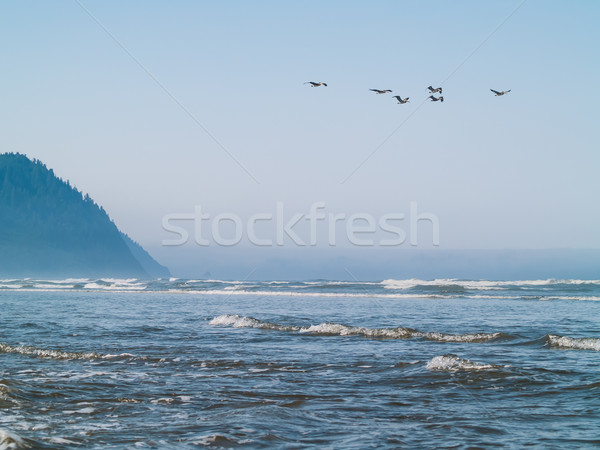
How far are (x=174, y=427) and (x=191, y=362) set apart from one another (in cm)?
520

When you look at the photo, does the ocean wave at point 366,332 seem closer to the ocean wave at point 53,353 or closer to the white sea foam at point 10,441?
the ocean wave at point 53,353

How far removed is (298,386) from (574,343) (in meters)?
9.17

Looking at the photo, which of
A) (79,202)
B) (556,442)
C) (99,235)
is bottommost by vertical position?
(556,442)

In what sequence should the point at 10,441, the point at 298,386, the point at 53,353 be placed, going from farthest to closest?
1. the point at 53,353
2. the point at 298,386
3. the point at 10,441

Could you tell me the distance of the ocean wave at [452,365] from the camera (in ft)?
39.4

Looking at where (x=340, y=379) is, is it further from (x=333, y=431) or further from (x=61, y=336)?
(x=61, y=336)

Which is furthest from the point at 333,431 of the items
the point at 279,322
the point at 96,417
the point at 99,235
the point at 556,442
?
the point at 99,235

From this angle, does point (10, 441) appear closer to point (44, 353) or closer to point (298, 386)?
point (298, 386)

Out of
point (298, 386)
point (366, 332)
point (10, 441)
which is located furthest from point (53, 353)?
point (366, 332)

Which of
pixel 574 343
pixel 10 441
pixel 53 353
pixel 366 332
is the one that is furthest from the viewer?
pixel 366 332

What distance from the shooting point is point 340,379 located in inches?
440

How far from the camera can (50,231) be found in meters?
111

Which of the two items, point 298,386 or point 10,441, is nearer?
point 10,441

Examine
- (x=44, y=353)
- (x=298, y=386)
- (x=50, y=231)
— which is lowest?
(x=298, y=386)
